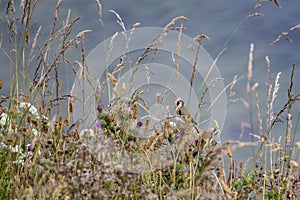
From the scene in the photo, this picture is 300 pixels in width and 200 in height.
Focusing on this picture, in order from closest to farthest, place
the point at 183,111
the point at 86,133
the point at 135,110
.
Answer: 1. the point at 86,133
2. the point at 183,111
3. the point at 135,110

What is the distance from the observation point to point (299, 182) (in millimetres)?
3184

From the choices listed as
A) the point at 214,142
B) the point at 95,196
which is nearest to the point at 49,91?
the point at 214,142

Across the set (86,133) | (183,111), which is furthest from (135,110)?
(86,133)

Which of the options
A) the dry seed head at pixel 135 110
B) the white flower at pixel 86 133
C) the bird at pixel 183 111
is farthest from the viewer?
the dry seed head at pixel 135 110

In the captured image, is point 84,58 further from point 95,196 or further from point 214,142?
point 95,196

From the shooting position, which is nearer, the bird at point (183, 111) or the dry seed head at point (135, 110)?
the bird at point (183, 111)

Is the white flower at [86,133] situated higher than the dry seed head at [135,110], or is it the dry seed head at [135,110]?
the dry seed head at [135,110]

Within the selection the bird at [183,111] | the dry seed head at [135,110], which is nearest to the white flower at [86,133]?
the dry seed head at [135,110]

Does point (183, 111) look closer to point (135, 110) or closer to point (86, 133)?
point (135, 110)

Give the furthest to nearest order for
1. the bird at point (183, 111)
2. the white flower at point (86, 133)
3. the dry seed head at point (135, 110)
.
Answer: the dry seed head at point (135, 110) < the bird at point (183, 111) < the white flower at point (86, 133)

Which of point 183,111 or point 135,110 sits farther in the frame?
point 135,110

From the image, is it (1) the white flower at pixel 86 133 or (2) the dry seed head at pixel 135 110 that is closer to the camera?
(1) the white flower at pixel 86 133

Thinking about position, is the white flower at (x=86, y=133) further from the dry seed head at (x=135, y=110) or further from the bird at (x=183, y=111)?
the bird at (x=183, y=111)

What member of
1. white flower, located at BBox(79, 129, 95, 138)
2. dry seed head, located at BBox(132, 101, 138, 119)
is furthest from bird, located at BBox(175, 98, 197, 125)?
white flower, located at BBox(79, 129, 95, 138)
